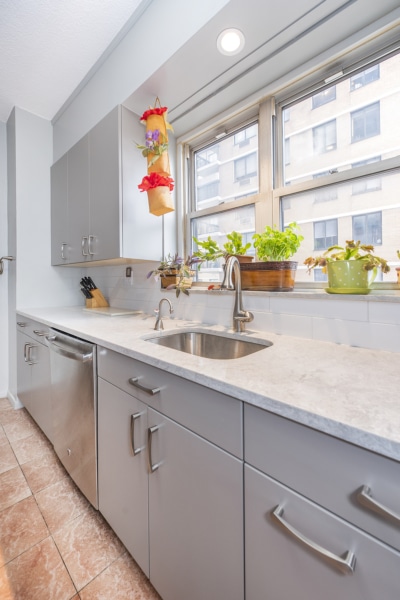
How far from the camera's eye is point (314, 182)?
4.49 feet

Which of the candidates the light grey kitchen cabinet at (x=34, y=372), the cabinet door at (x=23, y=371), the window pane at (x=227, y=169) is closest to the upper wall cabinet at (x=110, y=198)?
the window pane at (x=227, y=169)

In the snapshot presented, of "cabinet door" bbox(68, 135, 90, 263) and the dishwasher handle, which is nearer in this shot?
the dishwasher handle

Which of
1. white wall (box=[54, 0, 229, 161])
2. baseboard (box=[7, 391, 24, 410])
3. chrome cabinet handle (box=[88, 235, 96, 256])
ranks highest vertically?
white wall (box=[54, 0, 229, 161])

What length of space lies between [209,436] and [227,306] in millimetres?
854

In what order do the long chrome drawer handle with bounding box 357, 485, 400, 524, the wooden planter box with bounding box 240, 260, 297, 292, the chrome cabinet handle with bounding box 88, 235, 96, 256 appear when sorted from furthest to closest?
the chrome cabinet handle with bounding box 88, 235, 96, 256
the wooden planter box with bounding box 240, 260, 297, 292
the long chrome drawer handle with bounding box 357, 485, 400, 524

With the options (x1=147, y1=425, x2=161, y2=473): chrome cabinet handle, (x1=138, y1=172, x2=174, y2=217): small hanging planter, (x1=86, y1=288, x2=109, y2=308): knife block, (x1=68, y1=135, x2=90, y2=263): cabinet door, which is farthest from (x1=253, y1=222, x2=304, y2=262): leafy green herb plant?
(x1=86, y1=288, x2=109, y2=308): knife block

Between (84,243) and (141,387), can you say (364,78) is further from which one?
(84,243)

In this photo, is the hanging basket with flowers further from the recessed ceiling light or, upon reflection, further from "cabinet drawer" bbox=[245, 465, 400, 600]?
"cabinet drawer" bbox=[245, 465, 400, 600]

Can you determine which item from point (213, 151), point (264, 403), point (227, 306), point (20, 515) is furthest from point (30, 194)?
point (264, 403)

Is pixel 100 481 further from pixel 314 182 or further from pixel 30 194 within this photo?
pixel 30 194

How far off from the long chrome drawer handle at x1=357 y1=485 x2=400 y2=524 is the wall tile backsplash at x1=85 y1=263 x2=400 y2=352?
26.3 inches

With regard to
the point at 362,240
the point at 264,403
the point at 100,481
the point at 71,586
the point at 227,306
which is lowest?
the point at 71,586

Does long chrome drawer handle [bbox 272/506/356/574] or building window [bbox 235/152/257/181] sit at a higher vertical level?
building window [bbox 235/152/257/181]

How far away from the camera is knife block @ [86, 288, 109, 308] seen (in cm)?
240
